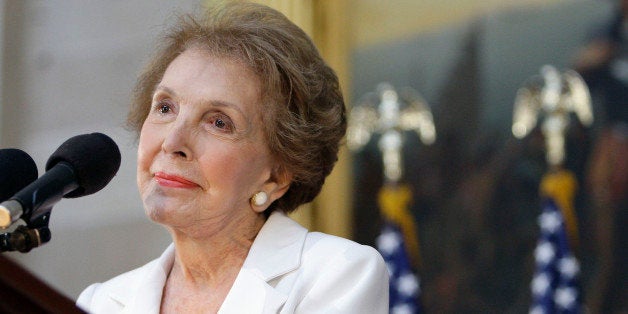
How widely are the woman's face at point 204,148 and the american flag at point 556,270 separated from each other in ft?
13.3

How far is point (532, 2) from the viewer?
23.2 ft

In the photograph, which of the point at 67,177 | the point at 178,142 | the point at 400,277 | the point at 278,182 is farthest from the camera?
the point at 400,277

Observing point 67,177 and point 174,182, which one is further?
point 174,182

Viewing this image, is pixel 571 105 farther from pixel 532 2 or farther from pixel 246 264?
pixel 246 264

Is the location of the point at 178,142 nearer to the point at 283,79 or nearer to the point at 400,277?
the point at 283,79

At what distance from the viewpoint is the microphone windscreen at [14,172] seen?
211 cm

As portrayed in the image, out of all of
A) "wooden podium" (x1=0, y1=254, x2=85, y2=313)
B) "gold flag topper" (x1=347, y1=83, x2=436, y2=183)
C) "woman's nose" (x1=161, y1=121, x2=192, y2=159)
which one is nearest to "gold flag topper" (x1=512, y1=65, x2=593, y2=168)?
"gold flag topper" (x1=347, y1=83, x2=436, y2=183)

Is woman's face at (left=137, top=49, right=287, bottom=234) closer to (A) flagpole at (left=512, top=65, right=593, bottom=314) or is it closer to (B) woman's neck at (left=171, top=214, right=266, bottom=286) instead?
(B) woman's neck at (left=171, top=214, right=266, bottom=286)

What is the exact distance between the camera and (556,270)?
666 centimetres

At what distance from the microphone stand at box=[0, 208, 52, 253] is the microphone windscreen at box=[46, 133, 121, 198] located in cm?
17

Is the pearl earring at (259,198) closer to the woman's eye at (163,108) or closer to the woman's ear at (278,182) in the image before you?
the woman's ear at (278,182)

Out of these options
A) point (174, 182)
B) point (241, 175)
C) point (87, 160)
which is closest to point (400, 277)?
point (241, 175)

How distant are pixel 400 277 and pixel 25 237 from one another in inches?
215

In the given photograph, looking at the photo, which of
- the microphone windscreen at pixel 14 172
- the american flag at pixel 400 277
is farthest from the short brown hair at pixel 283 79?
the american flag at pixel 400 277
